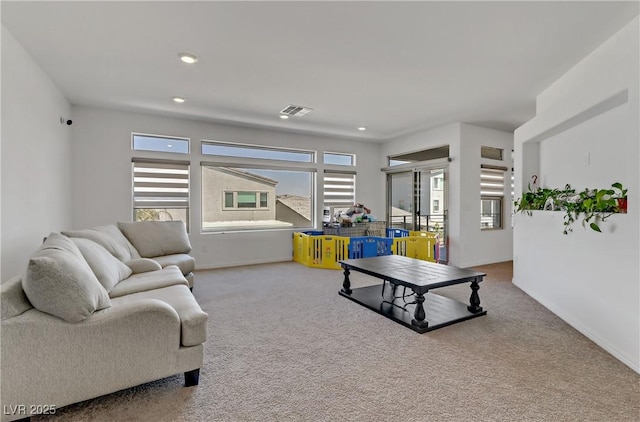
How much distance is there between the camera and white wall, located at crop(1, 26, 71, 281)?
8.75 ft

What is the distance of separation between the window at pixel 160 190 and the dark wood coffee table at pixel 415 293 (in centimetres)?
329

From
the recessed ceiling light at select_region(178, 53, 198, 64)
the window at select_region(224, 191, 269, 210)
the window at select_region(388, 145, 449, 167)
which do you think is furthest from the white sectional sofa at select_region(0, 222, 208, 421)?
the window at select_region(388, 145, 449, 167)

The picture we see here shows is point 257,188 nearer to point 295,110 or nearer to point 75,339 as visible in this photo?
point 295,110

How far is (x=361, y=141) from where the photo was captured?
7.25 meters

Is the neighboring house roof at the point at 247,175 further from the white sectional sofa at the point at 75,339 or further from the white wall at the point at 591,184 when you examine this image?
the white wall at the point at 591,184

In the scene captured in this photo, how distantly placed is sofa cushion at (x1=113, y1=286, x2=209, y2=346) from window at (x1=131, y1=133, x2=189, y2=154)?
351 centimetres

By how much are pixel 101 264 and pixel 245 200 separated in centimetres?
367

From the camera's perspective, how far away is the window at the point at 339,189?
6.93m

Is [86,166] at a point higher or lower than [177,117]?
lower

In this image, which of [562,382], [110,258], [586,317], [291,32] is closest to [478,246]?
[586,317]

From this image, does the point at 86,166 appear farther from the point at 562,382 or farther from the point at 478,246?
the point at 478,246

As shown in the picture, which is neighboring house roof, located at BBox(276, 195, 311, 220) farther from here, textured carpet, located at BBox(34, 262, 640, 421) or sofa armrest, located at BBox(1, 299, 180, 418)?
sofa armrest, located at BBox(1, 299, 180, 418)

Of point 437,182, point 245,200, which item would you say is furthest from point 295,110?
point 437,182

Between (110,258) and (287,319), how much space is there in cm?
174
